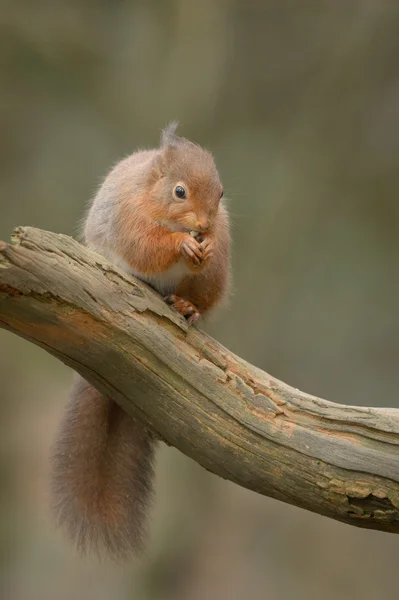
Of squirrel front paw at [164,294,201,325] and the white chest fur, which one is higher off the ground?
the white chest fur

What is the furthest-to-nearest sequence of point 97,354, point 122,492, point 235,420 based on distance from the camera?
point 122,492 → point 235,420 → point 97,354

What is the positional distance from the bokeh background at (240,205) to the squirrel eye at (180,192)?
219 centimetres

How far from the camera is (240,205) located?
4922 millimetres

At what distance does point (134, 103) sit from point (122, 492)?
312 cm

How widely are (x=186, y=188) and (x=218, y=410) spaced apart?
29.5 inches

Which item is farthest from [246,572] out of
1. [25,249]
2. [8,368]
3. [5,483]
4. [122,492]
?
[25,249]

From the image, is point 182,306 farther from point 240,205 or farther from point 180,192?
point 240,205

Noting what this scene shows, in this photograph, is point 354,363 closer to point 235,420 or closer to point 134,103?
point 134,103

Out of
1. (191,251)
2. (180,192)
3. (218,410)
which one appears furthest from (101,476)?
(180,192)

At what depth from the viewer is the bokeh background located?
4.54m

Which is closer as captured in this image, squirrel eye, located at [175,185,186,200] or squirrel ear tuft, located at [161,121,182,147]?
squirrel eye, located at [175,185,186,200]

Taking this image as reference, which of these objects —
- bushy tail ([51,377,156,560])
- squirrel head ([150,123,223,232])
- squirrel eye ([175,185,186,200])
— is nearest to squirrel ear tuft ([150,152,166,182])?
squirrel head ([150,123,223,232])

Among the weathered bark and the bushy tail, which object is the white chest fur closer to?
the weathered bark

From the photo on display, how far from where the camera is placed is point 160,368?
7.22ft
